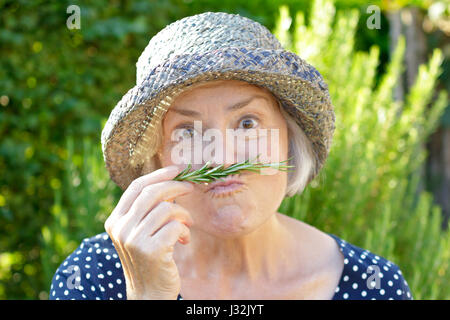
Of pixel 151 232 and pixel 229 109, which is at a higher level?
pixel 229 109

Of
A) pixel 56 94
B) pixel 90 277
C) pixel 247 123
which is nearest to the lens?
pixel 247 123

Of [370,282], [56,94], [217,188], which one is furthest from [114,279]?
[56,94]

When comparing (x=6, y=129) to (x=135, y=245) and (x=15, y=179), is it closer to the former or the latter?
(x=15, y=179)

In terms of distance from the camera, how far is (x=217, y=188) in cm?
141

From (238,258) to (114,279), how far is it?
0.39m

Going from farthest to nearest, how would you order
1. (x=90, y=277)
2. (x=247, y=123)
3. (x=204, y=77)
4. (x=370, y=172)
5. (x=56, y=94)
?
(x=56, y=94) → (x=370, y=172) → (x=90, y=277) → (x=247, y=123) → (x=204, y=77)

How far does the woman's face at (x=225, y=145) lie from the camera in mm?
1403

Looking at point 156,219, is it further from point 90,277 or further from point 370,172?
point 370,172

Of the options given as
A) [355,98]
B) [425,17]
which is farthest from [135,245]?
[425,17]

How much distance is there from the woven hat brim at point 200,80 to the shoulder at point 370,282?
1.25 ft

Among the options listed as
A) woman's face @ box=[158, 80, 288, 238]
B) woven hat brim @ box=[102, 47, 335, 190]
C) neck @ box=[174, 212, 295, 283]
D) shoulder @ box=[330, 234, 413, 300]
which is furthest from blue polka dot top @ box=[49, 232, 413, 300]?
woman's face @ box=[158, 80, 288, 238]

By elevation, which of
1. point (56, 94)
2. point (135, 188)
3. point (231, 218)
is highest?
point (56, 94)

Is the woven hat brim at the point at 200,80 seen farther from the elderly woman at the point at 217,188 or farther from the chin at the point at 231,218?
the chin at the point at 231,218

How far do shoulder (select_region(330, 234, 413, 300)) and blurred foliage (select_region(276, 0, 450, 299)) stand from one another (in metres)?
0.34
